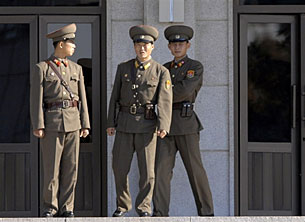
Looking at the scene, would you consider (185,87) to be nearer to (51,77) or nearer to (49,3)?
(51,77)

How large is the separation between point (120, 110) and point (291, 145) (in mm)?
2523

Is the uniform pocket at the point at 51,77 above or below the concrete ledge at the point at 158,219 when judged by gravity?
above

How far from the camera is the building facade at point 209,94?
966 centimetres

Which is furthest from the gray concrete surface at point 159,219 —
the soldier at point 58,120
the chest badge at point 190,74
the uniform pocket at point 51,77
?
the chest badge at point 190,74

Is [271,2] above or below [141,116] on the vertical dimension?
above

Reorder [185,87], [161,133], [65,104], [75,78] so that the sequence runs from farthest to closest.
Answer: [185,87] < [75,78] < [65,104] < [161,133]

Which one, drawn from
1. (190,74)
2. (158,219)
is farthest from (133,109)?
(158,219)

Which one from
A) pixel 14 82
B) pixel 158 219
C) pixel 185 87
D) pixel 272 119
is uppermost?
pixel 14 82

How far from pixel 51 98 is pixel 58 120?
0.73 feet

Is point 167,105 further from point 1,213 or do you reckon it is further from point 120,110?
point 1,213

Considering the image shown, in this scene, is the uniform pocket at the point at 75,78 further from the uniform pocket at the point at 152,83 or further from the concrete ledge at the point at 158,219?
the concrete ledge at the point at 158,219

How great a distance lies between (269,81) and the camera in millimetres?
9945

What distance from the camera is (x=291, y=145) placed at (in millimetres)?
9922

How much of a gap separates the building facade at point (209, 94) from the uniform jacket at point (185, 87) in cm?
102
